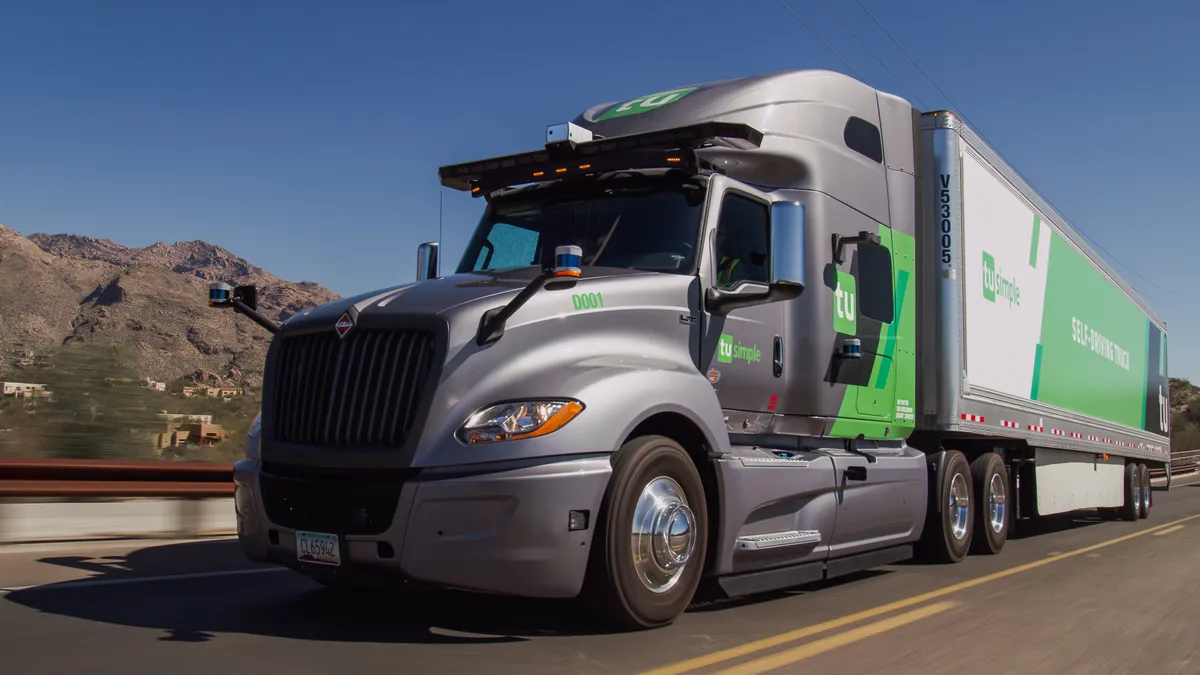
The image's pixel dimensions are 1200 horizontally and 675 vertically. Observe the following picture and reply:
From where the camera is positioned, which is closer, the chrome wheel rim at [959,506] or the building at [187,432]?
the chrome wheel rim at [959,506]

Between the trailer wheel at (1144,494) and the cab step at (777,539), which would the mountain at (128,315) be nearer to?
the trailer wheel at (1144,494)

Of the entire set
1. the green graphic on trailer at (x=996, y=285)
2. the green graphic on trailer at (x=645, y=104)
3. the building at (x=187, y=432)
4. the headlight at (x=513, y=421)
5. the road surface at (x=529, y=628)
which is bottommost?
the road surface at (x=529, y=628)

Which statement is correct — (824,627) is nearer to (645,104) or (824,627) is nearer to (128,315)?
(645,104)

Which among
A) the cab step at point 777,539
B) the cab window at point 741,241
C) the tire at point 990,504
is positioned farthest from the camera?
the tire at point 990,504

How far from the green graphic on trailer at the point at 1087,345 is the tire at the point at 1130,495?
33.9 inches

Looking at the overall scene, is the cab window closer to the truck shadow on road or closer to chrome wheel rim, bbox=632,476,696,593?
chrome wheel rim, bbox=632,476,696,593

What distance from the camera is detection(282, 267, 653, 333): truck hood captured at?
18.0 ft

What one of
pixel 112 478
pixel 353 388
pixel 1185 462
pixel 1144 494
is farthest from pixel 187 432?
pixel 1185 462

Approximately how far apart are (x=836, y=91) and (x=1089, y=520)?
479 inches

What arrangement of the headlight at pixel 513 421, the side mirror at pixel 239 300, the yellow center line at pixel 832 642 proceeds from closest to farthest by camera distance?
the yellow center line at pixel 832 642 → the headlight at pixel 513 421 → the side mirror at pixel 239 300

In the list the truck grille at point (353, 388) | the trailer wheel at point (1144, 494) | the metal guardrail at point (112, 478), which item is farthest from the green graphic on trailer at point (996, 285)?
the trailer wheel at point (1144, 494)

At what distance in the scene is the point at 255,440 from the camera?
608 centimetres

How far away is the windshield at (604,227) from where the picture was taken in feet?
21.9

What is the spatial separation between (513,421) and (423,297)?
955 millimetres
